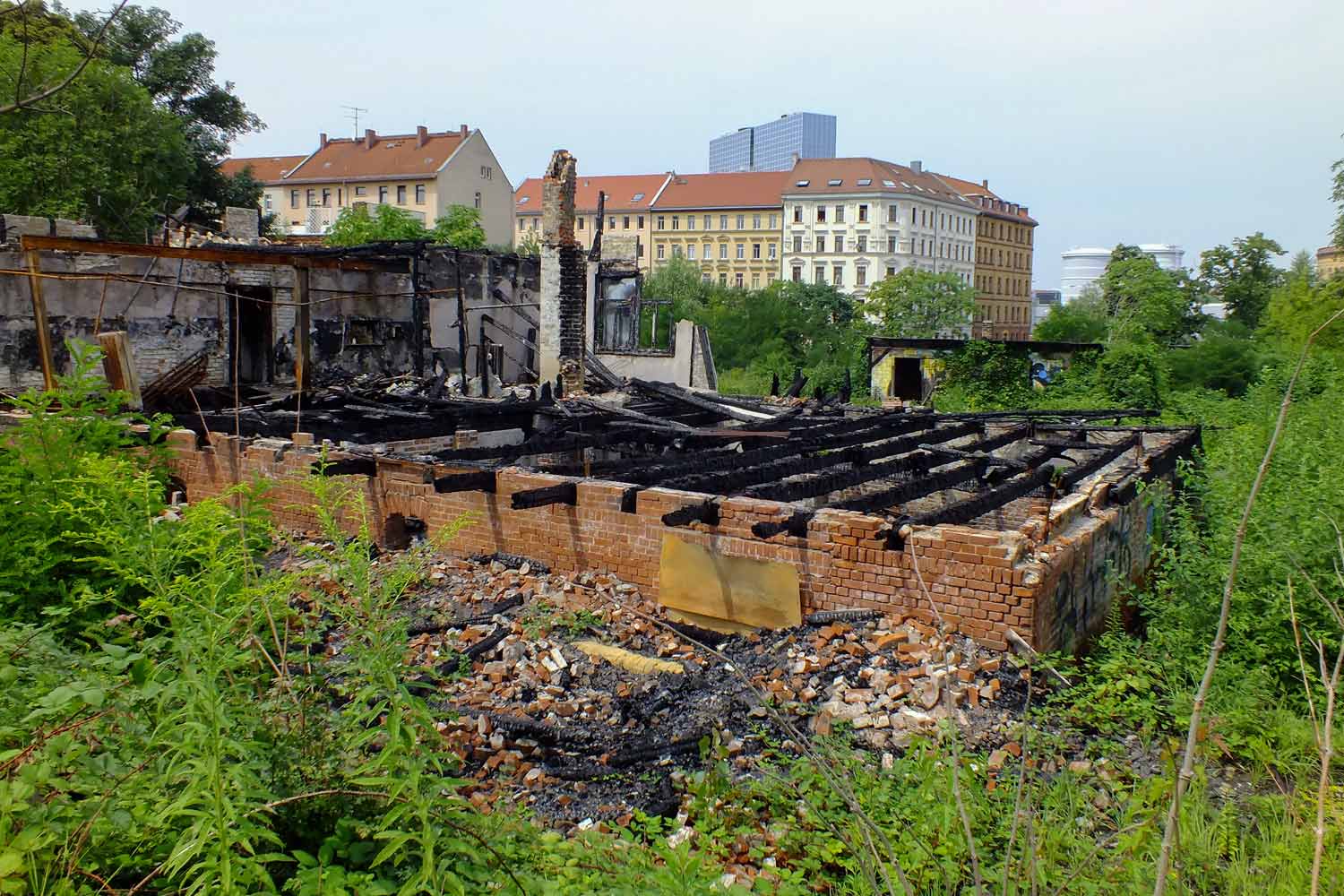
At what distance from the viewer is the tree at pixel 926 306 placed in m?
49.5

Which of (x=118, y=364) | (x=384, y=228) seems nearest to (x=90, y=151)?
(x=384, y=228)

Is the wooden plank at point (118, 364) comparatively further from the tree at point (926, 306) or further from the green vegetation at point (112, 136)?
the tree at point (926, 306)

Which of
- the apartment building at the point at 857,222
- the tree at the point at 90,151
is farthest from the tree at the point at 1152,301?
the tree at the point at 90,151

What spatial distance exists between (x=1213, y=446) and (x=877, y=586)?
35.2 ft

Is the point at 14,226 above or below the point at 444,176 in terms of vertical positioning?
below

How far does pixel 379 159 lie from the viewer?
63656mm

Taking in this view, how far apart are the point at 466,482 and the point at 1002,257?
87157 mm

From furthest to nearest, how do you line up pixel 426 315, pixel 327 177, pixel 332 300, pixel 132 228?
pixel 327 177
pixel 132 228
pixel 426 315
pixel 332 300

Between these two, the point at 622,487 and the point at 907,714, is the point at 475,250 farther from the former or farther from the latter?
the point at 907,714

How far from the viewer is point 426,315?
20.3 m

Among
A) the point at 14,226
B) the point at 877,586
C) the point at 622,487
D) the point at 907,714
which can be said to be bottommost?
the point at 907,714

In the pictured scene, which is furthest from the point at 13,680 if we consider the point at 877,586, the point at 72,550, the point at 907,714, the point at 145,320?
the point at 145,320

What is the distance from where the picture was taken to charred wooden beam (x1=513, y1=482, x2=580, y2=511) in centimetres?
793

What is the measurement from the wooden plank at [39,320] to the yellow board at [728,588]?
1122cm
